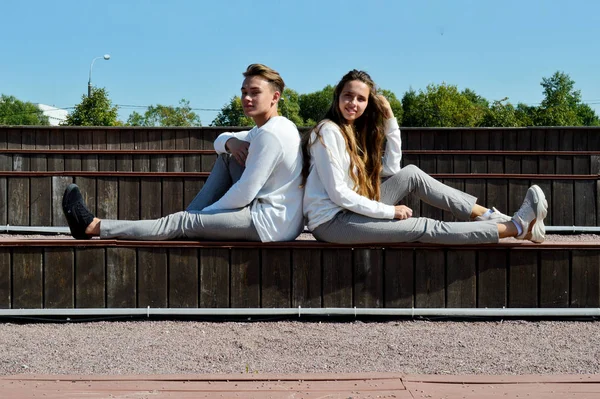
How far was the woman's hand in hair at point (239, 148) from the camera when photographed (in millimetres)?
4902

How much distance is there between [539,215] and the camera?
15.5 ft

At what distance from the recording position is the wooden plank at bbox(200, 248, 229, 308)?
4.72 metres

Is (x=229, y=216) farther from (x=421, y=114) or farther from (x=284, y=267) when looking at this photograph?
(x=421, y=114)

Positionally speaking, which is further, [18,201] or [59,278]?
[18,201]

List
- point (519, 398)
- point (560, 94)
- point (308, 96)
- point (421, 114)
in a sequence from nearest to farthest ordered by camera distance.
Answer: point (519, 398) < point (560, 94) < point (421, 114) < point (308, 96)

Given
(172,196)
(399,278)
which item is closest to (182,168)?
(172,196)

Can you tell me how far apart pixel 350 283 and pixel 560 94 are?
227 ft

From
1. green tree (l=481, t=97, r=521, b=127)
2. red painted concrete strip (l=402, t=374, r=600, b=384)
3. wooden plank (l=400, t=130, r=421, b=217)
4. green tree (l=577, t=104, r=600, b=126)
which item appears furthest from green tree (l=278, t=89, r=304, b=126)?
red painted concrete strip (l=402, t=374, r=600, b=384)

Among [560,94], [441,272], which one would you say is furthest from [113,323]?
[560,94]

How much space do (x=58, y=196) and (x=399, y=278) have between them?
4.71 m

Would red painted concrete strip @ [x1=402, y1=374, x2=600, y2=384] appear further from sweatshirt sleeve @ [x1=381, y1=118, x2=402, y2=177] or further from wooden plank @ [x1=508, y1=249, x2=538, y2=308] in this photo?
sweatshirt sleeve @ [x1=381, y1=118, x2=402, y2=177]

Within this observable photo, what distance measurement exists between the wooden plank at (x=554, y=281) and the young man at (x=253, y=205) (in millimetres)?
1540

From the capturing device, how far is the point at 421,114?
7688cm

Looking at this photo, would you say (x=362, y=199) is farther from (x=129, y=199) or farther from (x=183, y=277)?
(x=129, y=199)
